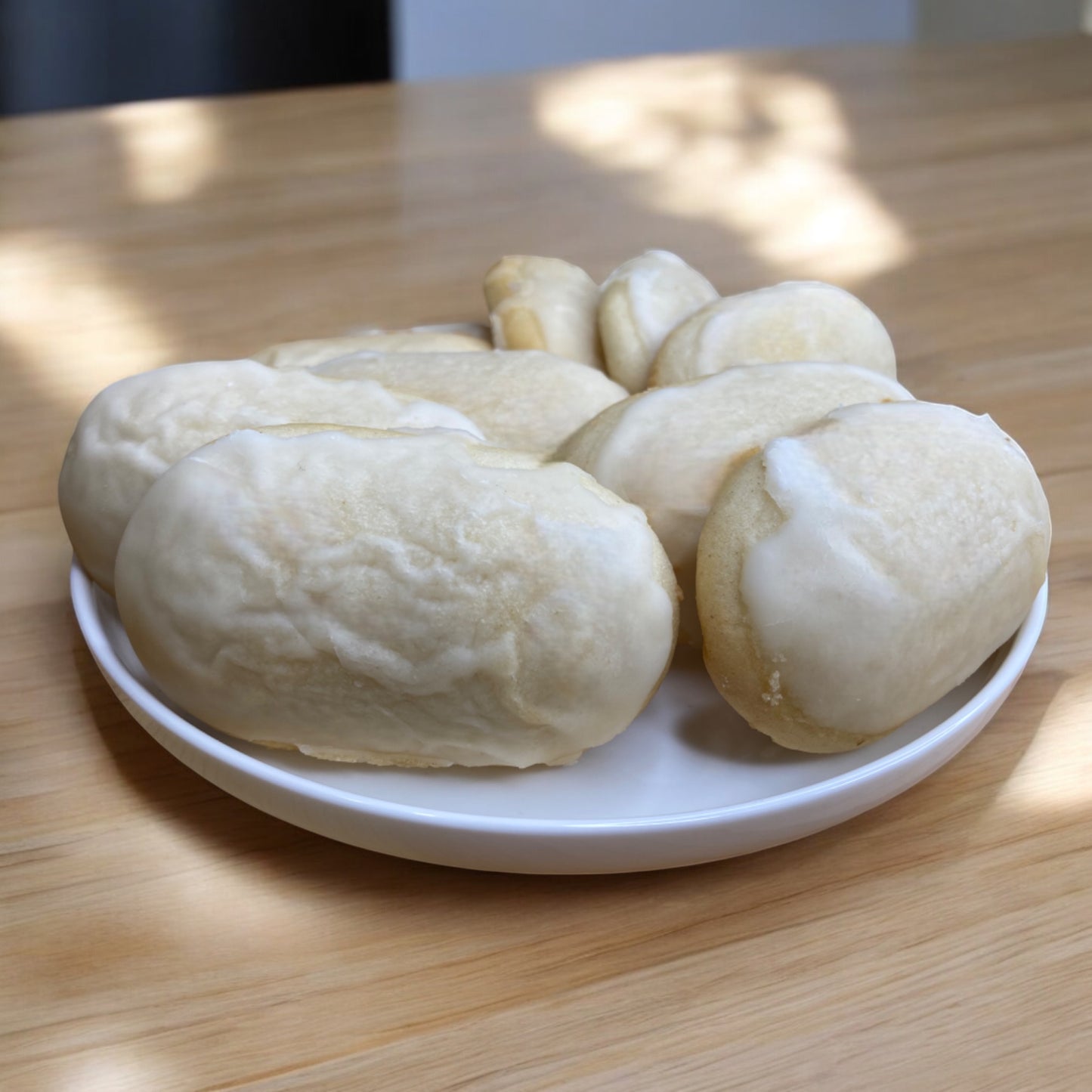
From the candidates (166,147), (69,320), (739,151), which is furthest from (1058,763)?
(166,147)

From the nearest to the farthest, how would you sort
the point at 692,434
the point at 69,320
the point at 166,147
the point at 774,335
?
the point at 692,434, the point at 774,335, the point at 69,320, the point at 166,147

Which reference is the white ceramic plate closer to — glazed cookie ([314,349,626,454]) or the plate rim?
the plate rim

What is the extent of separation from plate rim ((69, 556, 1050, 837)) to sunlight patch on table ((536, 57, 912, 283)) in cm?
60

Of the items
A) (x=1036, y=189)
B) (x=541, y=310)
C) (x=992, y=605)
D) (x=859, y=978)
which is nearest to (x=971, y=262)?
(x=1036, y=189)

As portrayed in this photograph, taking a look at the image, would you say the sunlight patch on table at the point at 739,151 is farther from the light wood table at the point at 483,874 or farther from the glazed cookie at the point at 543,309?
the glazed cookie at the point at 543,309

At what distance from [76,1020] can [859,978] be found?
0.25m

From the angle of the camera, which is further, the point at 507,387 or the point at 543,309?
the point at 543,309

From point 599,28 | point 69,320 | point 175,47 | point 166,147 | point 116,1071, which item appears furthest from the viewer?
point 599,28

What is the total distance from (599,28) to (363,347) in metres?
1.72

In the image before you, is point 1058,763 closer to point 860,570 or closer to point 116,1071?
point 860,570

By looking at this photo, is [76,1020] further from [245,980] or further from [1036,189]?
[1036,189]

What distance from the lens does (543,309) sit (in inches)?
29.1

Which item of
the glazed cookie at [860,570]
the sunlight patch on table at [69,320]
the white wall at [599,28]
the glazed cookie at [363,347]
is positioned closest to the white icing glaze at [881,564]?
the glazed cookie at [860,570]

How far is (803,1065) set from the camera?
1.35ft
